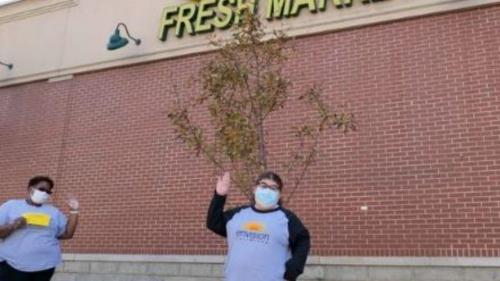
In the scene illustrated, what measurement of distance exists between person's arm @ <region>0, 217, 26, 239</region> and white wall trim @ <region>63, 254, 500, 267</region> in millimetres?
3836

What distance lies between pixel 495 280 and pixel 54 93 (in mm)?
8760

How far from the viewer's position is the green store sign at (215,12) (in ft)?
31.4

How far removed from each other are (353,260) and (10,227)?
14.8 feet

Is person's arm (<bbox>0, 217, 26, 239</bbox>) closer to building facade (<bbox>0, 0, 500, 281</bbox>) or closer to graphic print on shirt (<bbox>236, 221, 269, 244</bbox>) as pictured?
graphic print on shirt (<bbox>236, 221, 269, 244</bbox>)

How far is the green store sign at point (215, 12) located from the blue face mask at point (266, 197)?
5.41m

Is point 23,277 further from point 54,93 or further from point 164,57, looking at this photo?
point 54,93

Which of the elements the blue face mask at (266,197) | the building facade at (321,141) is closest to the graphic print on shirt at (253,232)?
the blue face mask at (266,197)

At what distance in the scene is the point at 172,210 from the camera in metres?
9.71

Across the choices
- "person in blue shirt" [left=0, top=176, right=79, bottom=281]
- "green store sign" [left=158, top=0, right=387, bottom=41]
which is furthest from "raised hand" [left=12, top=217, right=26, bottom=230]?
"green store sign" [left=158, top=0, right=387, bottom=41]

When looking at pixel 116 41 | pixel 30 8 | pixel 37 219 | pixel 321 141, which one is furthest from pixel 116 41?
pixel 37 219

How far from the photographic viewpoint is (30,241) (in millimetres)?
5766

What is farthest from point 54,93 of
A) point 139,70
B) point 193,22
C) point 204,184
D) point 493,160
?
point 493,160

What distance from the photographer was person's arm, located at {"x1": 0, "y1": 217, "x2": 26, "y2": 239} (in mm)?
5660

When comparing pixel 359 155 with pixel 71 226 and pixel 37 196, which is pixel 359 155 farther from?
pixel 37 196
